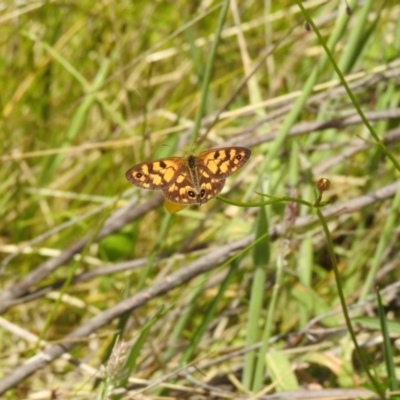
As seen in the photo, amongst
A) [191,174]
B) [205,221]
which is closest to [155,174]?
[191,174]

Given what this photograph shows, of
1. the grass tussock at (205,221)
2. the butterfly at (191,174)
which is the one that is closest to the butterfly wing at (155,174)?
the butterfly at (191,174)

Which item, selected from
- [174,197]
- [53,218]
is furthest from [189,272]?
[53,218]

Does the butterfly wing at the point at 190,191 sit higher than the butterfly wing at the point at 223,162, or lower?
lower

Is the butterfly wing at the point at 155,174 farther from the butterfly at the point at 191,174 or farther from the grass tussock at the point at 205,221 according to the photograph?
the grass tussock at the point at 205,221

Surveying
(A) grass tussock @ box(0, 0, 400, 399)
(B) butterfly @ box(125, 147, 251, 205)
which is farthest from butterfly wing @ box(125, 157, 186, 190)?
(A) grass tussock @ box(0, 0, 400, 399)

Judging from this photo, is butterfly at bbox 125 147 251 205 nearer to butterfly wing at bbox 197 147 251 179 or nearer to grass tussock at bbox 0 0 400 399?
butterfly wing at bbox 197 147 251 179
